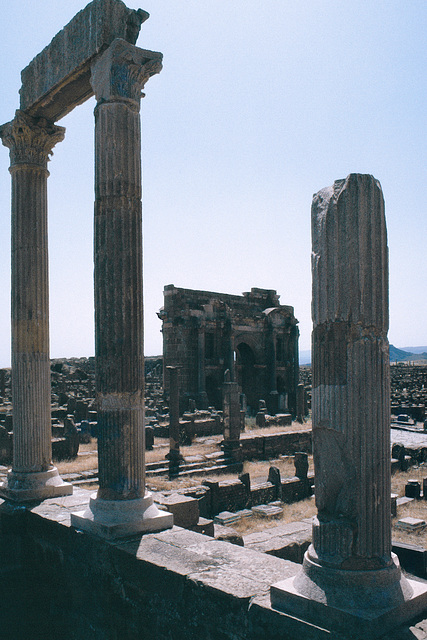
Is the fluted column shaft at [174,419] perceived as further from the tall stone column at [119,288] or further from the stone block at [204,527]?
the tall stone column at [119,288]

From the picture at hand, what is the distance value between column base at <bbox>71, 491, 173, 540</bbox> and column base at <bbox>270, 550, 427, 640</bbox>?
188 centimetres

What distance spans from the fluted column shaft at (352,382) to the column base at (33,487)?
3909mm

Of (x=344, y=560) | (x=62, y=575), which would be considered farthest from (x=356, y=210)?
(x=62, y=575)

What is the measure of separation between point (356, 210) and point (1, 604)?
4.87 m

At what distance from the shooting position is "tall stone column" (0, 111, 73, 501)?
6.23m

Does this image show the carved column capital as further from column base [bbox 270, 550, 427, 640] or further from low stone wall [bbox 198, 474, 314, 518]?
low stone wall [bbox 198, 474, 314, 518]

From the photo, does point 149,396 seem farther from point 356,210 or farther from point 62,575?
point 356,210

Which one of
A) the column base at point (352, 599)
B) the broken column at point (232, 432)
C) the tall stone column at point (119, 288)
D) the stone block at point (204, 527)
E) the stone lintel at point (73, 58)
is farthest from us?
the broken column at point (232, 432)

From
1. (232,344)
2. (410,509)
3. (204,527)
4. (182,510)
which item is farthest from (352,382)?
(232,344)

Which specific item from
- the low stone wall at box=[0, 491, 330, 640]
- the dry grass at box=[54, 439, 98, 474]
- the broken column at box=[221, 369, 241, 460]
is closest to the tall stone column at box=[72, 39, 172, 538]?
the low stone wall at box=[0, 491, 330, 640]

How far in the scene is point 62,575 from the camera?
505cm

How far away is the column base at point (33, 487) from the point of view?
19.9 ft

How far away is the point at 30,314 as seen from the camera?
640 cm

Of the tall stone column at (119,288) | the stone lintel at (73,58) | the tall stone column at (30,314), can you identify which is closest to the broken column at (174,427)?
the tall stone column at (30,314)
